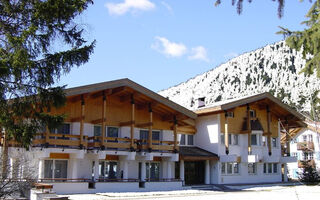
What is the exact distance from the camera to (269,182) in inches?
1407

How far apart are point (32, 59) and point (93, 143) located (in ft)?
46.0

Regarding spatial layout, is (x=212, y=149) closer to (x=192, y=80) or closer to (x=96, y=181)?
(x=96, y=181)

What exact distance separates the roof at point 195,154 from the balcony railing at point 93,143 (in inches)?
55.0

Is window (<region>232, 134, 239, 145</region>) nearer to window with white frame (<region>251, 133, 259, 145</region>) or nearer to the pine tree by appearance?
window with white frame (<region>251, 133, 259, 145</region>)

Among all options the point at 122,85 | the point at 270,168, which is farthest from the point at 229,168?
the point at 122,85

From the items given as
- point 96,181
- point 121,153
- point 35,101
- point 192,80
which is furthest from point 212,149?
point 192,80

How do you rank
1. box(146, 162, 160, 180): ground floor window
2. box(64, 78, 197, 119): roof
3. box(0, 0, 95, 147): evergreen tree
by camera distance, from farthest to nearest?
box(146, 162, 160, 180): ground floor window, box(64, 78, 197, 119): roof, box(0, 0, 95, 147): evergreen tree

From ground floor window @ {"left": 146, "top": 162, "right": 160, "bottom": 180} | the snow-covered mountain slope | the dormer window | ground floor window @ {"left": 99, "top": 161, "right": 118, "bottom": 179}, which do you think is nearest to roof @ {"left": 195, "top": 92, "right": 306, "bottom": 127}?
the dormer window

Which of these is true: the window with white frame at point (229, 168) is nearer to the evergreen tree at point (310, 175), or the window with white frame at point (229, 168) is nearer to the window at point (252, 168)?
the window at point (252, 168)

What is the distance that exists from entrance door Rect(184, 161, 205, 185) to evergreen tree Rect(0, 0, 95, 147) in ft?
69.3

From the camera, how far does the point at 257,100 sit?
34.0 meters

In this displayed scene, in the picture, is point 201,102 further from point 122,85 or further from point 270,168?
point 122,85

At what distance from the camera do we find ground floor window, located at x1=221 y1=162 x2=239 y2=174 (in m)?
33.1

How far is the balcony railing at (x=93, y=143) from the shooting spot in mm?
23422
